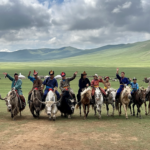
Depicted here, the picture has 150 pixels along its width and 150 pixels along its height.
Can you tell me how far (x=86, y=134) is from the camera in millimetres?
8016

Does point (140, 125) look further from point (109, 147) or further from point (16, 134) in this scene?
point (16, 134)

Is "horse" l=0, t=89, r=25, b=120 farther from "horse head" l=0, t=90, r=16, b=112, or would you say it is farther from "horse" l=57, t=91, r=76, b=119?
"horse" l=57, t=91, r=76, b=119

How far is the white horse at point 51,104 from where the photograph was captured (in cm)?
1010

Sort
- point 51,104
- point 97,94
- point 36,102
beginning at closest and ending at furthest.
Answer: point 51,104, point 36,102, point 97,94

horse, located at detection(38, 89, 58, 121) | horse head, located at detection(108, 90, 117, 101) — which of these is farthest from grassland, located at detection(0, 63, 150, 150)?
horse head, located at detection(108, 90, 117, 101)

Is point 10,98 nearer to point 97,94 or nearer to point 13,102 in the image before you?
point 13,102

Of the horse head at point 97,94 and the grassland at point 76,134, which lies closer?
the grassland at point 76,134

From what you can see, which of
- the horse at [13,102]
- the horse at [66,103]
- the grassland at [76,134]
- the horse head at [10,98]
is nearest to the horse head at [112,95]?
the grassland at [76,134]

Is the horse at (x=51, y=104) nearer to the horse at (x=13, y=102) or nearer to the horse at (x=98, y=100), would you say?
Answer: the horse at (x=13, y=102)

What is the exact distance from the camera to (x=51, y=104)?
10.2 metres

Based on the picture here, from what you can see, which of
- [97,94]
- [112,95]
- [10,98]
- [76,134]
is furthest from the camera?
[112,95]

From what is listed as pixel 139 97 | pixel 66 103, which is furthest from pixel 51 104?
pixel 139 97

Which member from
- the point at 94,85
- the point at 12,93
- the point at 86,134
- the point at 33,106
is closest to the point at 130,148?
the point at 86,134

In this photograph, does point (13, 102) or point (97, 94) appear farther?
point (97, 94)
